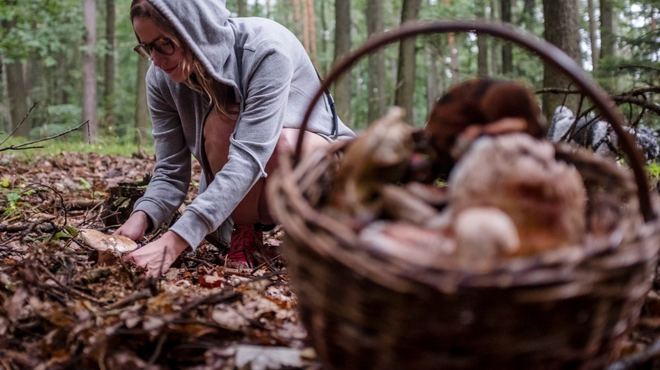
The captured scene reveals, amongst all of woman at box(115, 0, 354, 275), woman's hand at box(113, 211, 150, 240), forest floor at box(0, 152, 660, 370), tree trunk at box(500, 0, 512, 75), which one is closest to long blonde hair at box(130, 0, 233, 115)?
woman at box(115, 0, 354, 275)

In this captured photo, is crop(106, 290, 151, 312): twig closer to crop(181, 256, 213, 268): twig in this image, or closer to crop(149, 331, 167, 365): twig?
crop(149, 331, 167, 365): twig

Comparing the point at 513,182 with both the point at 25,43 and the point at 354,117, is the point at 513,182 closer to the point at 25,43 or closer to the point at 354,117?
the point at 25,43

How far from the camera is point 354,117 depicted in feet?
60.7

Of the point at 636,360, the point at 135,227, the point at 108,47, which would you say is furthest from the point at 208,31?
the point at 108,47

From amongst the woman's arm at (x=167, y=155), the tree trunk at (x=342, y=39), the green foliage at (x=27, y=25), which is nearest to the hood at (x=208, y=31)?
the woman's arm at (x=167, y=155)

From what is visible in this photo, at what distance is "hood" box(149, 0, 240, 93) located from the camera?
2.16 m

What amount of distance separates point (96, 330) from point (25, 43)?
39.7ft

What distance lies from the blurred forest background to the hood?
2.54 ft

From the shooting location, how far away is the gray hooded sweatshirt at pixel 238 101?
2.17 meters

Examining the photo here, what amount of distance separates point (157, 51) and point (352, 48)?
13.4m

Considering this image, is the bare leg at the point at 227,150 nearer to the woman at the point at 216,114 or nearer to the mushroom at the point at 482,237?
the woman at the point at 216,114

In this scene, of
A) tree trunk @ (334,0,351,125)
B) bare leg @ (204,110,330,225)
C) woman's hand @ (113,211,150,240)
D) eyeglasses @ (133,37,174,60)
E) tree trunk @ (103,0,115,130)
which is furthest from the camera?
tree trunk @ (103,0,115,130)

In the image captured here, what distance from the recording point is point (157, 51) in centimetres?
225

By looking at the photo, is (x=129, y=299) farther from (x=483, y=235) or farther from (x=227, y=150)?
(x=227, y=150)
